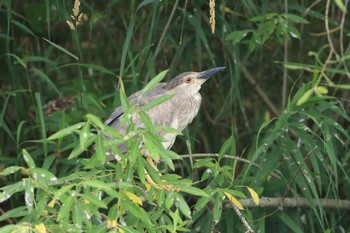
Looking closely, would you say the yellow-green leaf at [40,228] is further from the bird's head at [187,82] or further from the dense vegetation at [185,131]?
the bird's head at [187,82]

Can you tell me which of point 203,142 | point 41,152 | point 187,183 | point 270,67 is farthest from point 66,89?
point 187,183

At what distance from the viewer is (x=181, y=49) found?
449cm

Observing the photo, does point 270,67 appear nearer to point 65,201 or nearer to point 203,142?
point 203,142

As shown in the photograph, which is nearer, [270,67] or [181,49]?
[181,49]

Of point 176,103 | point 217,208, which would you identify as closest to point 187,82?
point 176,103

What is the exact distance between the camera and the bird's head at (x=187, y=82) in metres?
3.99

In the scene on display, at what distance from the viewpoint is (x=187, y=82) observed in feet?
13.3

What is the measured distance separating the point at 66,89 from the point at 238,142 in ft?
3.46

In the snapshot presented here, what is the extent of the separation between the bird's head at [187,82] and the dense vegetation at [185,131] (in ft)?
0.43

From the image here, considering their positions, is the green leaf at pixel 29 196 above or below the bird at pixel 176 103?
above

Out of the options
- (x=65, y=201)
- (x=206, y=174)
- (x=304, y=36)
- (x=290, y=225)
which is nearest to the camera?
(x=65, y=201)

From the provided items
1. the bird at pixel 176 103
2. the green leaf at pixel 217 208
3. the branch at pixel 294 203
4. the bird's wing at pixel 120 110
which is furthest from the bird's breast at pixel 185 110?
the green leaf at pixel 217 208

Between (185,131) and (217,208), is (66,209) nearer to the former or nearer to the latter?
(217,208)

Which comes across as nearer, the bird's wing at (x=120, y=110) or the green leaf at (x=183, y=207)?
the green leaf at (x=183, y=207)
